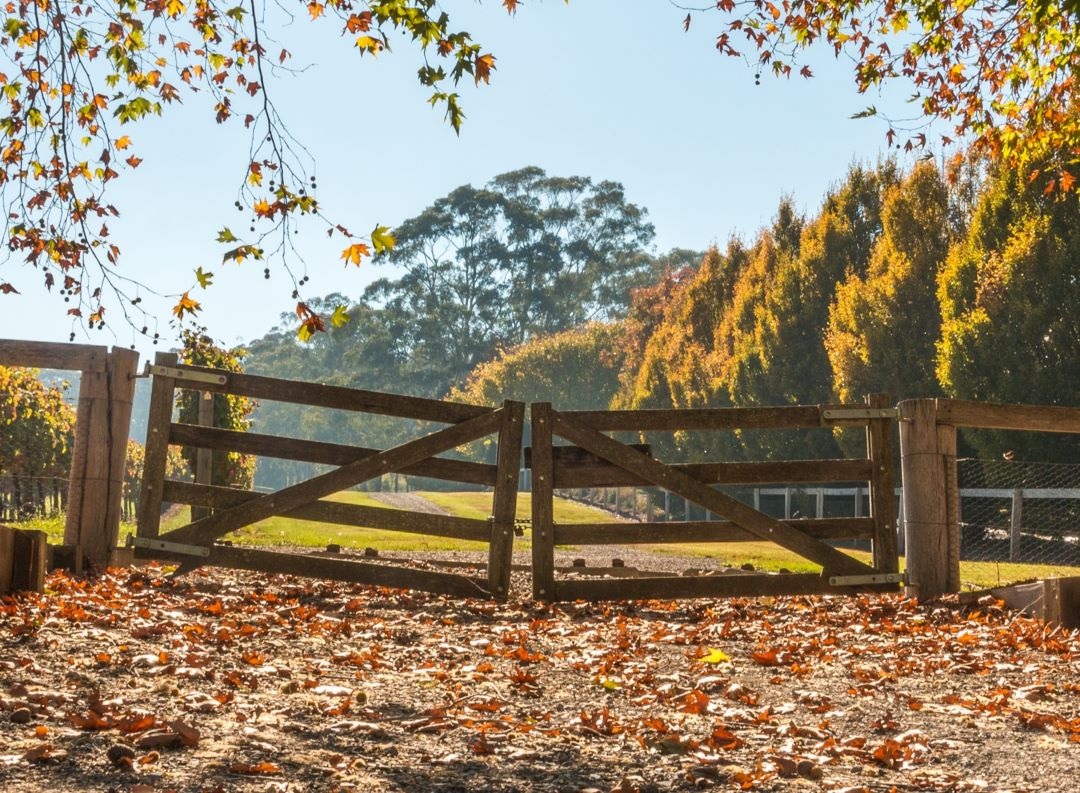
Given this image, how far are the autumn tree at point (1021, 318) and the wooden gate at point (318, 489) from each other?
1559cm

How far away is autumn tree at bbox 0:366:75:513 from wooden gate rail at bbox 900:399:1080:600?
1263 centimetres

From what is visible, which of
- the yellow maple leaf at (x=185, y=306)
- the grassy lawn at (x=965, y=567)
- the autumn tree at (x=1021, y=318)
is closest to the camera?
the yellow maple leaf at (x=185, y=306)

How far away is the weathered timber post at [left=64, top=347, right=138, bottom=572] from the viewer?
9133mm

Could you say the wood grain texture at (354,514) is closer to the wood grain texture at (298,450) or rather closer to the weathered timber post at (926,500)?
the wood grain texture at (298,450)

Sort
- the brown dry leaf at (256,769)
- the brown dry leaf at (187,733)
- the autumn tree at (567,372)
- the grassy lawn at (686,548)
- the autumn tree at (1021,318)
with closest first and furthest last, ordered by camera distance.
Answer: the brown dry leaf at (256,769), the brown dry leaf at (187,733), the grassy lawn at (686,548), the autumn tree at (1021,318), the autumn tree at (567,372)

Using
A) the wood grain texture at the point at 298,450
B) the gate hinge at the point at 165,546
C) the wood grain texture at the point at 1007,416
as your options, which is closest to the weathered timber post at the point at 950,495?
the wood grain texture at the point at 1007,416

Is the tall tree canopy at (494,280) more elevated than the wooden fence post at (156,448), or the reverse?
the tall tree canopy at (494,280)

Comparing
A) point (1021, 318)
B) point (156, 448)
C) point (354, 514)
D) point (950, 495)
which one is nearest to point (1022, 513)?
point (1021, 318)

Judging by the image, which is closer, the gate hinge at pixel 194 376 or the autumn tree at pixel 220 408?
the gate hinge at pixel 194 376

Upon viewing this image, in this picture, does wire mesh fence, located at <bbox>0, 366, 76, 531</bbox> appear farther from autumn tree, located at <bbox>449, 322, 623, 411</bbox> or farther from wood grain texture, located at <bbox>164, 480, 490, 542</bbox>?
autumn tree, located at <bbox>449, 322, 623, 411</bbox>

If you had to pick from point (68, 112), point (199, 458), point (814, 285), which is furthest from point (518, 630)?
point (814, 285)

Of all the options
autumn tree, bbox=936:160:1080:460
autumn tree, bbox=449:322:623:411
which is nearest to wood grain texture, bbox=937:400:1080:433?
autumn tree, bbox=936:160:1080:460

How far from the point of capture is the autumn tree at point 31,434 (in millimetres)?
18016

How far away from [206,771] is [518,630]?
13.1 ft
